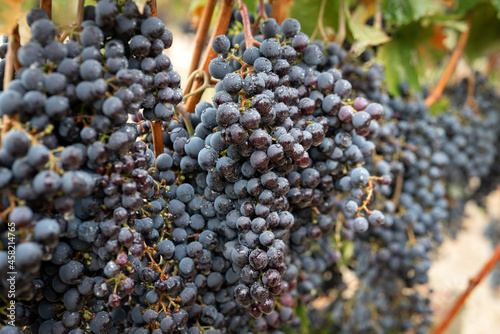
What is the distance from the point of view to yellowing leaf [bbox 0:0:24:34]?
505 millimetres

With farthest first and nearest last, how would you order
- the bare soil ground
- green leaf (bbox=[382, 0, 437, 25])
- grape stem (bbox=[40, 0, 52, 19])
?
1. the bare soil ground
2. green leaf (bbox=[382, 0, 437, 25])
3. grape stem (bbox=[40, 0, 52, 19])

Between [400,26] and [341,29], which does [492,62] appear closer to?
[400,26]

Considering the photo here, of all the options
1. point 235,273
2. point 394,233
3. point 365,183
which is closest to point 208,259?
point 235,273

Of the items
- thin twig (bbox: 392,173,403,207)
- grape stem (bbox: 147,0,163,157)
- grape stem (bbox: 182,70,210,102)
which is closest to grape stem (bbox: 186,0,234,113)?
grape stem (bbox: 182,70,210,102)

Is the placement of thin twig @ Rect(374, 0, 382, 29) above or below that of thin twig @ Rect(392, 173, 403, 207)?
above

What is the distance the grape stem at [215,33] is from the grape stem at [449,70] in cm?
80

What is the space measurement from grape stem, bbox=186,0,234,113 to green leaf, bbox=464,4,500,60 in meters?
1.04

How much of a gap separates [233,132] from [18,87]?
0.26 m

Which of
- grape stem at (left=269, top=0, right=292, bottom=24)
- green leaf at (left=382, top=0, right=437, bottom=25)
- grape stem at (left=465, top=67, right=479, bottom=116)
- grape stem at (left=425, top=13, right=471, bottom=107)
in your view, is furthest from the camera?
grape stem at (left=465, top=67, right=479, bottom=116)

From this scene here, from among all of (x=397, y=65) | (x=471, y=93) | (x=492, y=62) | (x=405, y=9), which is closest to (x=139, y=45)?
(x=405, y=9)

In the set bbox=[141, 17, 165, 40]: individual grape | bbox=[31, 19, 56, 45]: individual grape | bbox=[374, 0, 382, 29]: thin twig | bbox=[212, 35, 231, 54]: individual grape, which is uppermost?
bbox=[374, 0, 382, 29]: thin twig

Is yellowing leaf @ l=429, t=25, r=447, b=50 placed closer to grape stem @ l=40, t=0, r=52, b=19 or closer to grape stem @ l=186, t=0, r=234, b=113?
grape stem @ l=186, t=0, r=234, b=113

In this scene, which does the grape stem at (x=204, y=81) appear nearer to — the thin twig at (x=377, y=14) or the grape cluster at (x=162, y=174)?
the grape cluster at (x=162, y=174)

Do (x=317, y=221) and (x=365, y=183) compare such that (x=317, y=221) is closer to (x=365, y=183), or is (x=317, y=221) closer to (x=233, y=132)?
(x=365, y=183)
